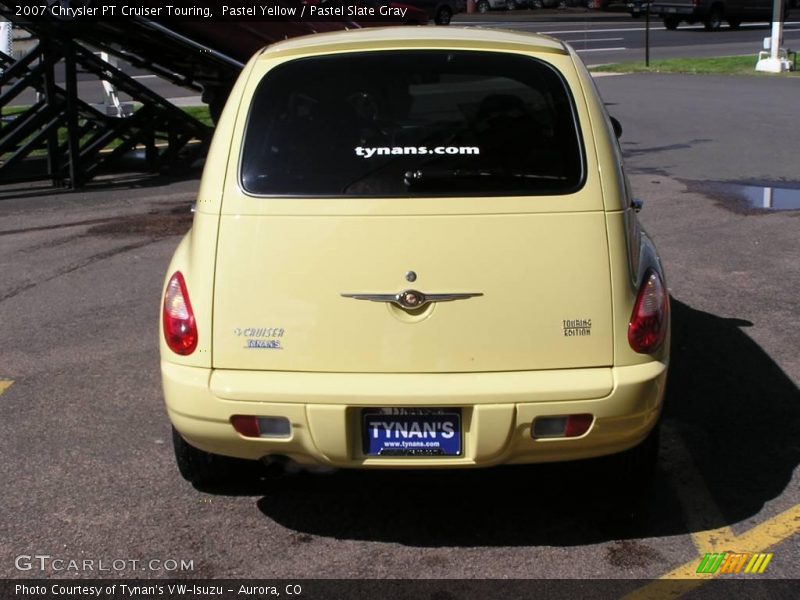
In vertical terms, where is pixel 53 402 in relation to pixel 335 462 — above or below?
below

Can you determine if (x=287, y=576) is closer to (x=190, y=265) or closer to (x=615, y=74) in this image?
(x=190, y=265)

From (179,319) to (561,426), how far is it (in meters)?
1.42

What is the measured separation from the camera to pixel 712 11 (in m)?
37.4

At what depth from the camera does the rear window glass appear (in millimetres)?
4020

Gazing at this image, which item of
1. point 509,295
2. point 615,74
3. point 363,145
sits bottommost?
point 615,74

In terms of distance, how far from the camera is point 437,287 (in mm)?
3812

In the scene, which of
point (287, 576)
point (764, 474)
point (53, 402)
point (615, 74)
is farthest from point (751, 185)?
point (615, 74)

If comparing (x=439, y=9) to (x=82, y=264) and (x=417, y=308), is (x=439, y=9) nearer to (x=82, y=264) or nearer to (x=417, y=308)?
(x=82, y=264)

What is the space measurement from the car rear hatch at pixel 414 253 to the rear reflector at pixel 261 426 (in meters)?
0.18

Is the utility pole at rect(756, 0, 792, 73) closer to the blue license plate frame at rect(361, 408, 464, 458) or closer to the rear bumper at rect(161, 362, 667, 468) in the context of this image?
the rear bumper at rect(161, 362, 667, 468)

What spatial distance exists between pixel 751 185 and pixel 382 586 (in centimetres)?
863

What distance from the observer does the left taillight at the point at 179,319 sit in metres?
3.93

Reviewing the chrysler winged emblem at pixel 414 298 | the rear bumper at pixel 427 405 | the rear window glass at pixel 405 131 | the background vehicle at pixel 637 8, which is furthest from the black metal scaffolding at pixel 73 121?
the background vehicle at pixel 637 8

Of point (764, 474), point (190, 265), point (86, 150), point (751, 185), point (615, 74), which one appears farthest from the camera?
point (615, 74)
